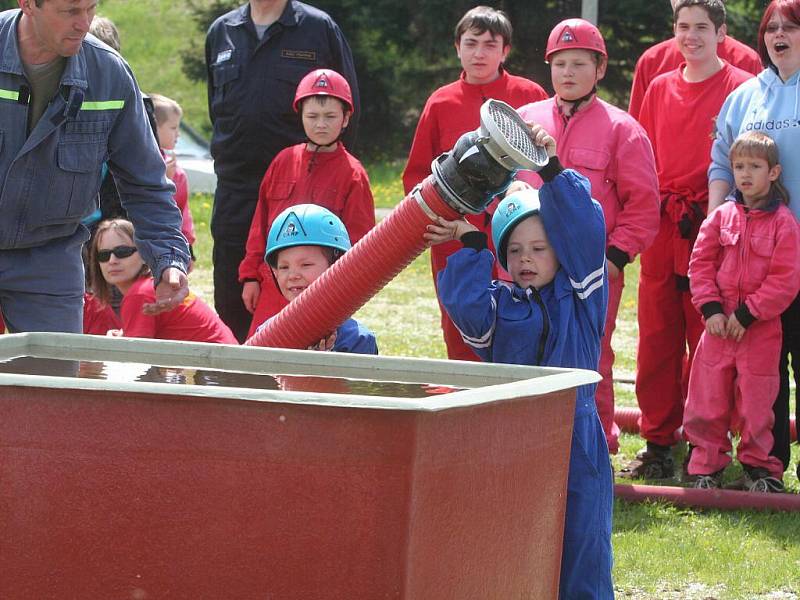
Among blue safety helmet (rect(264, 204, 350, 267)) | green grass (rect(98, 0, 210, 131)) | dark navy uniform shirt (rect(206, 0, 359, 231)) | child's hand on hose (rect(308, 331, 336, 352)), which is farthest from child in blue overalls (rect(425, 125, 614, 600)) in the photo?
green grass (rect(98, 0, 210, 131))

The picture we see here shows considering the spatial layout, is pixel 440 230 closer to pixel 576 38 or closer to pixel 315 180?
pixel 576 38

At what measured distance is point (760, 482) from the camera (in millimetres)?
5809

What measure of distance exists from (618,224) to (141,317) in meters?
2.09

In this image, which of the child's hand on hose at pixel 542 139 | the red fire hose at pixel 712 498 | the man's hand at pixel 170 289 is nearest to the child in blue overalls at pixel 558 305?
the child's hand on hose at pixel 542 139

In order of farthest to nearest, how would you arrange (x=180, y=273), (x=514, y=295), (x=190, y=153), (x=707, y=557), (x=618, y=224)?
(x=190, y=153), (x=618, y=224), (x=707, y=557), (x=180, y=273), (x=514, y=295)

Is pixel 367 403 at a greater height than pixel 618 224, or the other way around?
pixel 618 224

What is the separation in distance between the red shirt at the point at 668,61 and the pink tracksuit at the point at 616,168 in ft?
3.64

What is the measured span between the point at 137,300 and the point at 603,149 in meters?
2.10

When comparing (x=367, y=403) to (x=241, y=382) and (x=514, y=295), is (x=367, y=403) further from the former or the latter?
(x=514, y=295)

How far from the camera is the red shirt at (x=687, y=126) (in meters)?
6.41

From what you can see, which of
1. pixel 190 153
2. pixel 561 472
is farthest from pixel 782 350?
pixel 190 153

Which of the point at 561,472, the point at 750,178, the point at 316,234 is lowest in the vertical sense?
the point at 561,472

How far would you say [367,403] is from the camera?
96.3 inches

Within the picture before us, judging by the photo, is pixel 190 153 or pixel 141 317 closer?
pixel 141 317
